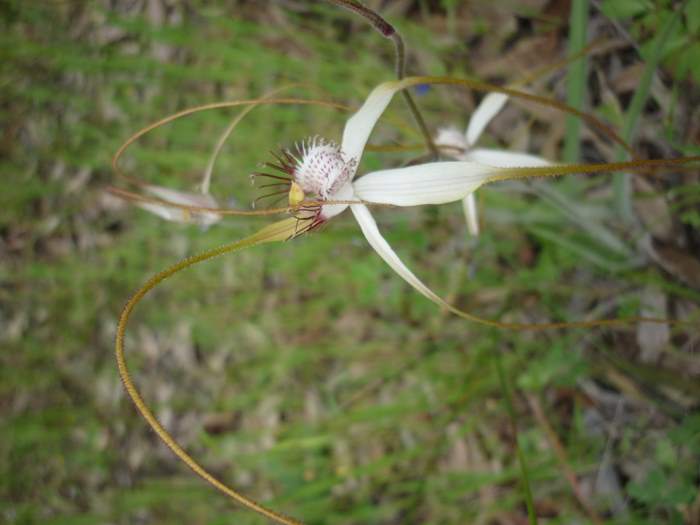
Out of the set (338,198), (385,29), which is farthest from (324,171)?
(385,29)

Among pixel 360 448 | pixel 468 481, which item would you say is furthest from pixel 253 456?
pixel 468 481

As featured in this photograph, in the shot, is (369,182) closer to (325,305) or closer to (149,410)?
(149,410)

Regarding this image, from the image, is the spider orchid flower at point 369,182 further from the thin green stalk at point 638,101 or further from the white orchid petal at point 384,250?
the thin green stalk at point 638,101

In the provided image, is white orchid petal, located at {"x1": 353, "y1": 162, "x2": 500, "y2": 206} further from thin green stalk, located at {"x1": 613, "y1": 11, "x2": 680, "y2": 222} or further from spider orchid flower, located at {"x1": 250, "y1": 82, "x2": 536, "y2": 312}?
thin green stalk, located at {"x1": 613, "y1": 11, "x2": 680, "y2": 222}

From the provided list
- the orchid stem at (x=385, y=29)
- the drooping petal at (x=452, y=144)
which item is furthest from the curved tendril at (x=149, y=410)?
the drooping petal at (x=452, y=144)

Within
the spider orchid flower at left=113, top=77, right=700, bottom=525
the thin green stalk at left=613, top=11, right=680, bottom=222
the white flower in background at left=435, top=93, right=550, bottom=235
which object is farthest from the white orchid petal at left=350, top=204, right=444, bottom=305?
the thin green stalk at left=613, top=11, right=680, bottom=222

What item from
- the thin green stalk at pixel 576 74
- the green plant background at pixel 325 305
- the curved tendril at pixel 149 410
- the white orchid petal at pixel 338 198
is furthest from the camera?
the green plant background at pixel 325 305
